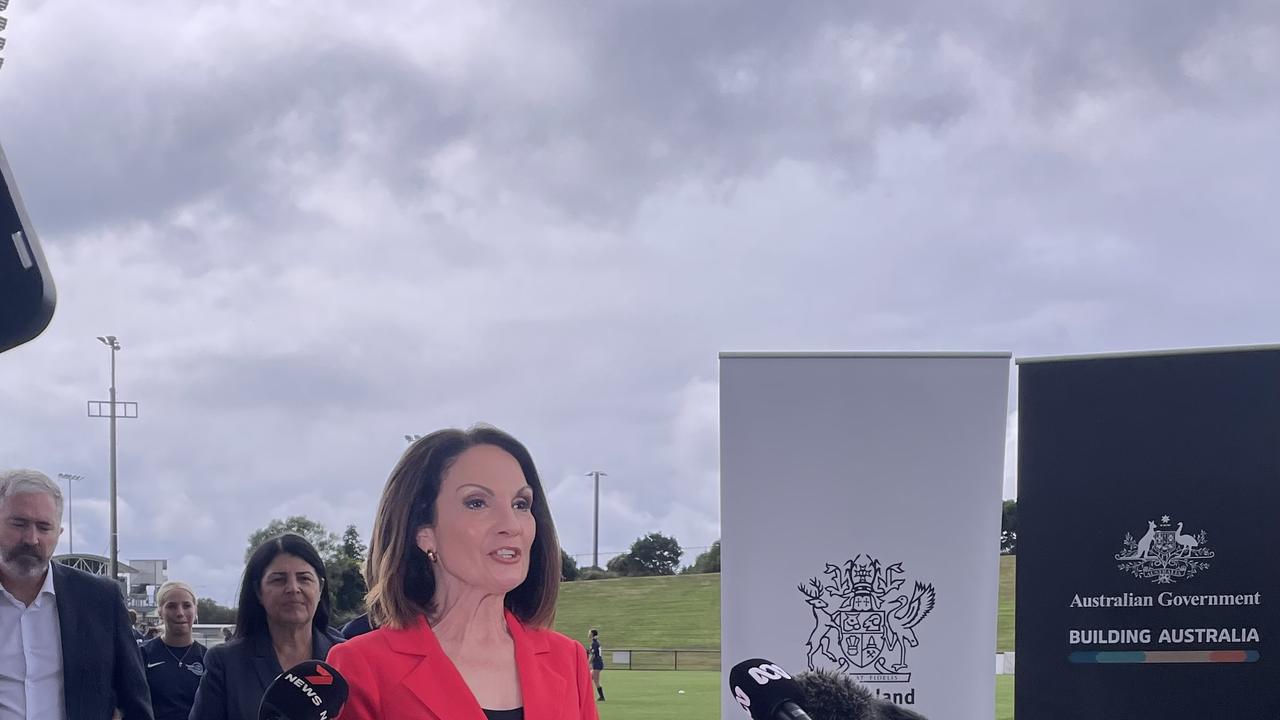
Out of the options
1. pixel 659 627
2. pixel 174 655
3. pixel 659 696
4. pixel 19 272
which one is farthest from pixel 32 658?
pixel 659 627

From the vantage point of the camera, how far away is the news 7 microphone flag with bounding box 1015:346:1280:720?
231 inches

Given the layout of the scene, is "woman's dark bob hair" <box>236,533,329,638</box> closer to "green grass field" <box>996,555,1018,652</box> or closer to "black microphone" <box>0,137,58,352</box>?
"black microphone" <box>0,137,58,352</box>

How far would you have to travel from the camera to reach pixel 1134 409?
5.92 meters

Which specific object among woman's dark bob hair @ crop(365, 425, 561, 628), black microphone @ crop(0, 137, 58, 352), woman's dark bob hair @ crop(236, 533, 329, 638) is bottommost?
woman's dark bob hair @ crop(236, 533, 329, 638)

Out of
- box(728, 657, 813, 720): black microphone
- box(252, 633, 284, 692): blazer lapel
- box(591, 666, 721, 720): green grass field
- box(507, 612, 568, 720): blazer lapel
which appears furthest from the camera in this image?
box(591, 666, 721, 720): green grass field

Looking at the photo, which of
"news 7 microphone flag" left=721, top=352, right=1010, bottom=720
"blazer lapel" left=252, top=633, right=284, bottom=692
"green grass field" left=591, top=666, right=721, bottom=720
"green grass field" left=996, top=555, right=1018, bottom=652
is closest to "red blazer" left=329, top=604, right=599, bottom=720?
"blazer lapel" left=252, top=633, right=284, bottom=692

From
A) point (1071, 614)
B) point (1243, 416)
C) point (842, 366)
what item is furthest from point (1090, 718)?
point (842, 366)

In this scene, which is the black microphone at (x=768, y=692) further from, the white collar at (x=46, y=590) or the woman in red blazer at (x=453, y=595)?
the white collar at (x=46, y=590)

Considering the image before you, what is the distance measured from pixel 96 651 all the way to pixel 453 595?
2106mm

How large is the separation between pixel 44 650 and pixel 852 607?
3.46m

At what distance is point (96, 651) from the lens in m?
4.30

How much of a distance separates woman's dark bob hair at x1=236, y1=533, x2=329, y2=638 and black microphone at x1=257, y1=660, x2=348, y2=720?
2.35 m

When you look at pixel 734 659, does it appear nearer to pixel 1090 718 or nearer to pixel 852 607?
pixel 852 607

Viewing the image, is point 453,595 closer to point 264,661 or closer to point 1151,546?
point 264,661
